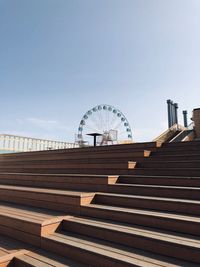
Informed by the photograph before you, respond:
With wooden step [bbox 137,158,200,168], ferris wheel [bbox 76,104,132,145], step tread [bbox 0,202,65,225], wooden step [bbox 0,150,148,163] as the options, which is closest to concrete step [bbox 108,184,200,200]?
wooden step [bbox 137,158,200,168]

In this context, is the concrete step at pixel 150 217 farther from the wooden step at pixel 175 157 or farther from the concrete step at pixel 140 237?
the wooden step at pixel 175 157

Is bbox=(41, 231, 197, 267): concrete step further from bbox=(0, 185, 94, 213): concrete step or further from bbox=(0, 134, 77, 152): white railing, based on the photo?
bbox=(0, 134, 77, 152): white railing

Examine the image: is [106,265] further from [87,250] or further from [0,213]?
[0,213]

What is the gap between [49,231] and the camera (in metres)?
2.32

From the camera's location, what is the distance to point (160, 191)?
269 cm

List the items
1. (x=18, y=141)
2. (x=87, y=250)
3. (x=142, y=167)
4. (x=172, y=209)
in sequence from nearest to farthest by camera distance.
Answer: (x=87, y=250)
(x=172, y=209)
(x=142, y=167)
(x=18, y=141)

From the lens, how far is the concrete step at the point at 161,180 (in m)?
2.75

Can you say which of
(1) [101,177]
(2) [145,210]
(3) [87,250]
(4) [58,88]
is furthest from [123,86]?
(3) [87,250]

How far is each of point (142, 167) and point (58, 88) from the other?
6.96 m

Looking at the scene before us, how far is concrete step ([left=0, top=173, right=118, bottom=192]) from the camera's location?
3.21m

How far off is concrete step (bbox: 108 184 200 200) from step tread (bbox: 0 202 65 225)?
0.85 meters

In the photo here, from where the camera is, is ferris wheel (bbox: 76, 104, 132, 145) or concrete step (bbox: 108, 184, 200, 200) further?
ferris wheel (bbox: 76, 104, 132, 145)

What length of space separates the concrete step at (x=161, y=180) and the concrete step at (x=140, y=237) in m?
0.96

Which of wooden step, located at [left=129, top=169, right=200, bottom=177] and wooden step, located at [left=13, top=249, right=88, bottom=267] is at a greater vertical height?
wooden step, located at [left=129, top=169, right=200, bottom=177]
